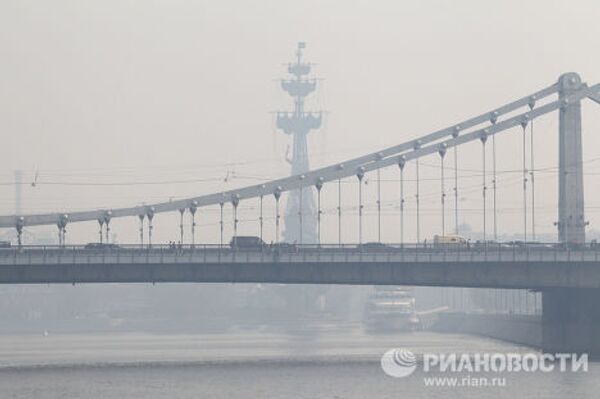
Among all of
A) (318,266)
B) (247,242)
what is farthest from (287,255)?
(247,242)

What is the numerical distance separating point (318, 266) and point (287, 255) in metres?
3.01

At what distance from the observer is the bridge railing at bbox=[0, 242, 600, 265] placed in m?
175

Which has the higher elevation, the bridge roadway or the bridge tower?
the bridge tower

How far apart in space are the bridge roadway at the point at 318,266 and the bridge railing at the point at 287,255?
0.08 metres

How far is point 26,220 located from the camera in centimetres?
18850

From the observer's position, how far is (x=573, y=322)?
18250 centimetres

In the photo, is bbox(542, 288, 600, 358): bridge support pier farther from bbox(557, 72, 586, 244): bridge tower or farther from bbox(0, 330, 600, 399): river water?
bbox(0, 330, 600, 399): river water

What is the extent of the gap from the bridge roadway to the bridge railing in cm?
8

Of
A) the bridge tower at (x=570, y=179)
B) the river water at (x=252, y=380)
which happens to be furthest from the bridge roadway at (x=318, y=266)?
the bridge tower at (x=570, y=179)

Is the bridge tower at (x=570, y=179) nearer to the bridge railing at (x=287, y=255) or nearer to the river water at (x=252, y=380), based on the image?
the bridge railing at (x=287, y=255)

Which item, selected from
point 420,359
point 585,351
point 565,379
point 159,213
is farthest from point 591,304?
point 159,213

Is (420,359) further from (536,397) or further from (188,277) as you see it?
(536,397)

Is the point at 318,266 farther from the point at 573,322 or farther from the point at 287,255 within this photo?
the point at 573,322

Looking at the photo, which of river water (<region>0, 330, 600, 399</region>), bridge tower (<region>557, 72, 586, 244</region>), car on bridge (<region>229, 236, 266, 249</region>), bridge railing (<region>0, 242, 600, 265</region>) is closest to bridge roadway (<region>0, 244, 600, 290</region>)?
bridge railing (<region>0, 242, 600, 265</region>)
